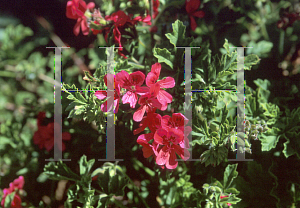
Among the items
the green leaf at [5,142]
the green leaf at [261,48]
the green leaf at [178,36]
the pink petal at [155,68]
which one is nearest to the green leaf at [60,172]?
the green leaf at [5,142]

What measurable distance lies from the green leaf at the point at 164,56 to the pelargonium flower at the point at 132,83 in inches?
6.7

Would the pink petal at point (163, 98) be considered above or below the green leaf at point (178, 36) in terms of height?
below

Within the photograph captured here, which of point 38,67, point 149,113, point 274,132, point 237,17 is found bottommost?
point 274,132

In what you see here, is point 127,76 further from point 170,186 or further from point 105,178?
point 170,186

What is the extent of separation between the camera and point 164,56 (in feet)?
3.97

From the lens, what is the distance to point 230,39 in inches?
68.7

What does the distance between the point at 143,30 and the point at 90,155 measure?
30.9 inches

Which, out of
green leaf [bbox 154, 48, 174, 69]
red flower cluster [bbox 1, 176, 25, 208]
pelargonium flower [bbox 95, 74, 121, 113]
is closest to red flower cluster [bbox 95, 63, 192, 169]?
pelargonium flower [bbox 95, 74, 121, 113]

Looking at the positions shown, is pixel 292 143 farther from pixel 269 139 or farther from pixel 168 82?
pixel 168 82

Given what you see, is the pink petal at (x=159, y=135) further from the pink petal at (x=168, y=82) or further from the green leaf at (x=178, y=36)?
the green leaf at (x=178, y=36)

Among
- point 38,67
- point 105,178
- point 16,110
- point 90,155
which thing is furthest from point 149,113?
point 16,110

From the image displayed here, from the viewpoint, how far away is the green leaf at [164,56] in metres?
1.18

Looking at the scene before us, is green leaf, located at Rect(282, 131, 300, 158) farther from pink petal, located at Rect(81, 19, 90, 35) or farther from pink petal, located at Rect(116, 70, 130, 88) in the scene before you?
pink petal, located at Rect(81, 19, 90, 35)

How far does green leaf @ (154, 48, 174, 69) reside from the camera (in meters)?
1.18
